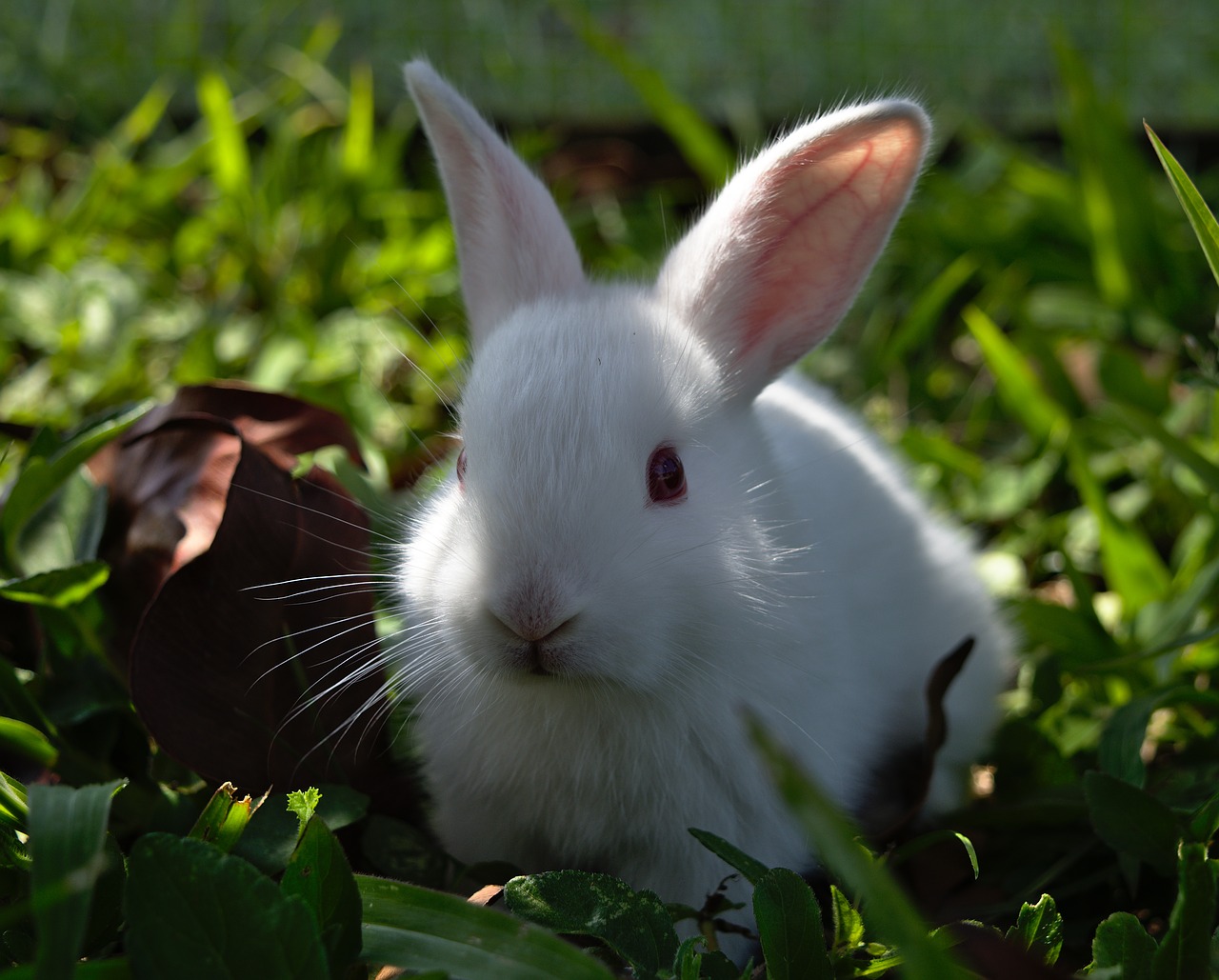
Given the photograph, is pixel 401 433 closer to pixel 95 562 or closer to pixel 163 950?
pixel 95 562

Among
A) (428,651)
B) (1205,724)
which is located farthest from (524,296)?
(1205,724)

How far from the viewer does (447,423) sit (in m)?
4.02

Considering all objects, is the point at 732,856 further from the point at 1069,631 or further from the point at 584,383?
the point at 1069,631

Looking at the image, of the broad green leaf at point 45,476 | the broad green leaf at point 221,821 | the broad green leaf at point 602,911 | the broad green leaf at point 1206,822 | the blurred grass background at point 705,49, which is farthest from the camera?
the blurred grass background at point 705,49

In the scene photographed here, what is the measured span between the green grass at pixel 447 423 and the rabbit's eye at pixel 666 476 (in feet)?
2.23

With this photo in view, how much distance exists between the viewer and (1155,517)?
3629 millimetres

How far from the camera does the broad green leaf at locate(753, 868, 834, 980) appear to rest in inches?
68.7

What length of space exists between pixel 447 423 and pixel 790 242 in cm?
180

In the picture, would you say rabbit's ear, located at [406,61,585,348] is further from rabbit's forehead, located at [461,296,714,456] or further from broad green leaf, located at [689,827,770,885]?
broad green leaf, located at [689,827,770,885]

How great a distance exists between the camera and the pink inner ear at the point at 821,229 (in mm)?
2375

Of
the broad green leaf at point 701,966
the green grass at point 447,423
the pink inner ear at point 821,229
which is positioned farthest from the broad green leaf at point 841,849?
the pink inner ear at point 821,229

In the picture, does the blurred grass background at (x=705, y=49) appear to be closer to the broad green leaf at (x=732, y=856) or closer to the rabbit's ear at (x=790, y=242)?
the rabbit's ear at (x=790, y=242)

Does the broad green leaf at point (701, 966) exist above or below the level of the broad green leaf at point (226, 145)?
below

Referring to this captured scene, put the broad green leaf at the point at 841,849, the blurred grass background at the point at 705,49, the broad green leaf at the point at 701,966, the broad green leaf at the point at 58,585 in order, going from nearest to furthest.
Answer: the broad green leaf at the point at 841,849, the broad green leaf at the point at 701,966, the broad green leaf at the point at 58,585, the blurred grass background at the point at 705,49
